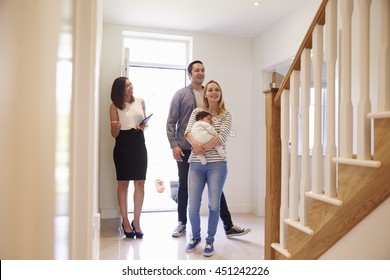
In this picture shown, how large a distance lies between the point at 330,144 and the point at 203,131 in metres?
1.00

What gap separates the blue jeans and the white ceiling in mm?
1854

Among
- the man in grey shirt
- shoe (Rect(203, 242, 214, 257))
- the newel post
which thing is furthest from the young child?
shoe (Rect(203, 242, 214, 257))

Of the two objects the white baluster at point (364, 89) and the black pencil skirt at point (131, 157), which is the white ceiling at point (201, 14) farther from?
the white baluster at point (364, 89)

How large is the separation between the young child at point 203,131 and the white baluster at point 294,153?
66 cm

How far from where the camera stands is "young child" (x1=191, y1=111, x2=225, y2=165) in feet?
7.61

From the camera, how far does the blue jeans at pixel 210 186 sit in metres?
2.33

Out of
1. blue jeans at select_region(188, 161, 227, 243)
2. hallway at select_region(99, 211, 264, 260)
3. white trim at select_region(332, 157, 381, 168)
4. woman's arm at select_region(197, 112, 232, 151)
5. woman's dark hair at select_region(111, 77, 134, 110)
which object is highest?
Result: woman's dark hair at select_region(111, 77, 134, 110)

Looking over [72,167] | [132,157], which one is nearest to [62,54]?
[72,167]

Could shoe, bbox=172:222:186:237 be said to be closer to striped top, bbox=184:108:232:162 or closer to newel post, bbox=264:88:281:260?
striped top, bbox=184:108:232:162

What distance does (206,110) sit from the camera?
2.48 metres

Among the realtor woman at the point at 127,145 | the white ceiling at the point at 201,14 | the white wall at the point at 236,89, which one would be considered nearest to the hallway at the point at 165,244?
the realtor woman at the point at 127,145

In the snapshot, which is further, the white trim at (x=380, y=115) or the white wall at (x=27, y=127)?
the white trim at (x=380, y=115)

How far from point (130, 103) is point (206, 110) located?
2.85ft

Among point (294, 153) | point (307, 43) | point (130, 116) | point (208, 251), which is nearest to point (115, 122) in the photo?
point (130, 116)
